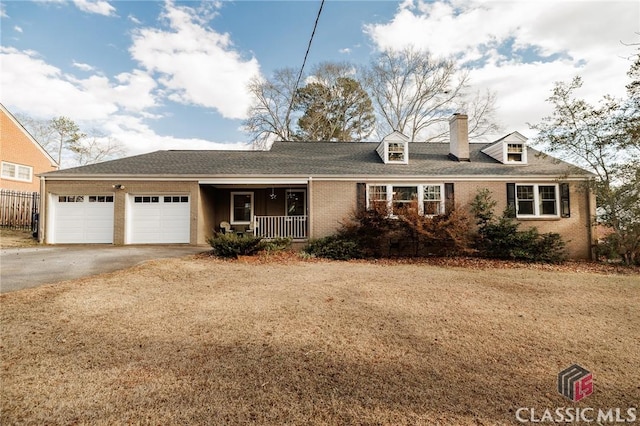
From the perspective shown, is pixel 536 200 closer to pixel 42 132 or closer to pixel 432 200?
pixel 432 200

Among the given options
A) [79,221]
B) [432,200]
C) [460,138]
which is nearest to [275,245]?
[432,200]

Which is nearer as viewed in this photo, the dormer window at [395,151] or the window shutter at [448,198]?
the window shutter at [448,198]

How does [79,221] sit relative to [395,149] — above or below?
below

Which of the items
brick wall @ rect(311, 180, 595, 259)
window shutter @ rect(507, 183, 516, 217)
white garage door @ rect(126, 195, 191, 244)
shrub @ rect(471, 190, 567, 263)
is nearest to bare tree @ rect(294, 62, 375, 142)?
brick wall @ rect(311, 180, 595, 259)

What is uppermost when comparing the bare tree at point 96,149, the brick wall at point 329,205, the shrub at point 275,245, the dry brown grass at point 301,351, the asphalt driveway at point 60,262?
the bare tree at point 96,149

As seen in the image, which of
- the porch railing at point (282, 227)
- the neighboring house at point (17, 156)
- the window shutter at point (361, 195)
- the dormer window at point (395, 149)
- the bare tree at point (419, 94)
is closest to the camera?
the window shutter at point (361, 195)

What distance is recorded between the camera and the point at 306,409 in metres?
2.39

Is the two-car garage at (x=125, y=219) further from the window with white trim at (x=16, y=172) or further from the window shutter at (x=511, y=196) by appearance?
the window shutter at (x=511, y=196)

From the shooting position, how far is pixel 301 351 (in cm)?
341

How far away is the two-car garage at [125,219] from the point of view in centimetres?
1221

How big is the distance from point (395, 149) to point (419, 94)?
15.0 metres

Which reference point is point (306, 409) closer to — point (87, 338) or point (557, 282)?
point (87, 338)

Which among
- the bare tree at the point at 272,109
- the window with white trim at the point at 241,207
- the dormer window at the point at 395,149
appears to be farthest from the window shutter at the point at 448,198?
the bare tree at the point at 272,109

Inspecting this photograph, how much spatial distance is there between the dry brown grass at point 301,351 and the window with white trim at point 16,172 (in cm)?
2033
